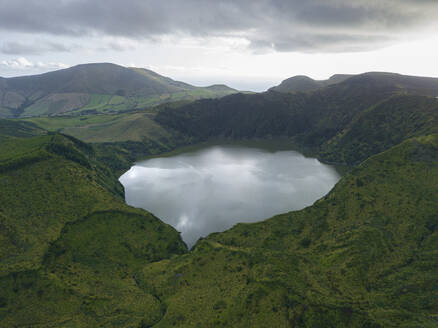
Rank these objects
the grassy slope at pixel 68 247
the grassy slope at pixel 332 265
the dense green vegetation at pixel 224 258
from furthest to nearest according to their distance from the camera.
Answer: the grassy slope at pixel 68 247 → the dense green vegetation at pixel 224 258 → the grassy slope at pixel 332 265

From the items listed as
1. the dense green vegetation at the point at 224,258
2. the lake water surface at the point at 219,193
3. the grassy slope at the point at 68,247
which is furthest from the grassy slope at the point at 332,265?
the lake water surface at the point at 219,193

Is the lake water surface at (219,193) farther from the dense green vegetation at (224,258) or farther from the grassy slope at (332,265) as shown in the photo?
the grassy slope at (332,265)

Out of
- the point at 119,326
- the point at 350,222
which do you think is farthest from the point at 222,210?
the point at 119,326

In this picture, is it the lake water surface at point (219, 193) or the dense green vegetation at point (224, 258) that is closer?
the dense green vegetation at point (224, 258)

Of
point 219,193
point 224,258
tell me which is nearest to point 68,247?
point 224,258

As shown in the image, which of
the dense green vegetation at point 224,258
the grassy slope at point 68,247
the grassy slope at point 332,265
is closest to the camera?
the grassy slope at point 332,265

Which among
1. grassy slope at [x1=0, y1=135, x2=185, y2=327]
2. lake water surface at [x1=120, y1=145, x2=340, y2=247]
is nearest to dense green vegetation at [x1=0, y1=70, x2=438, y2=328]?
grassy slope at [x1=0, y1=135, x2=185, y2=327]

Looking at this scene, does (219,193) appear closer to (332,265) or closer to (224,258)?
(224,258)
